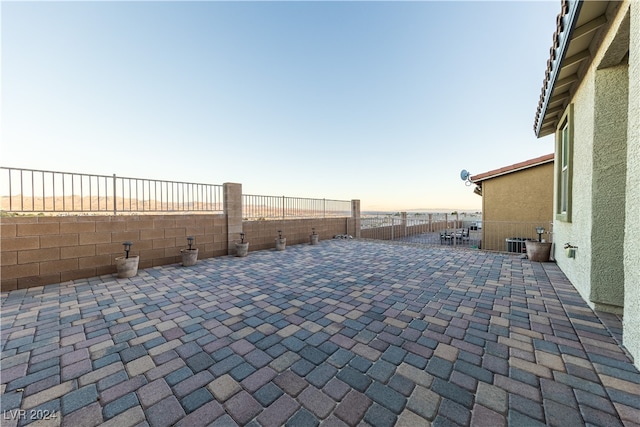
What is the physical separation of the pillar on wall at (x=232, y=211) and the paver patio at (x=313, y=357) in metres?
2.99

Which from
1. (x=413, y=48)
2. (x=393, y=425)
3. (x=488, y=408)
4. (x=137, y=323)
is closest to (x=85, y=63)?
(x=137, y=323)

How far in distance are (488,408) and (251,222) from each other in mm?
6984

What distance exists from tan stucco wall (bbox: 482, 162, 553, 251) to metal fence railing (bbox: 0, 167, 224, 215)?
10238mm

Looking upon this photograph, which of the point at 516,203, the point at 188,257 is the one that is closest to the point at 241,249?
the point at 188,257

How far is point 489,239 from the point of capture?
9.34 meters

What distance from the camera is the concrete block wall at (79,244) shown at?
12.5 feet

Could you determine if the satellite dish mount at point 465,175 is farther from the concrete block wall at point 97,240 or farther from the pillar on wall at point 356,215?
the concrete block wall at point 97,240

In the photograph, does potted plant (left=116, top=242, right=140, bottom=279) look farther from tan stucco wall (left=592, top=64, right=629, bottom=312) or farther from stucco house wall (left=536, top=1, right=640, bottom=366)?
tan stucco wall (left=592, top=64, right=629, bottom=312)

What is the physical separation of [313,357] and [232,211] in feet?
18.7

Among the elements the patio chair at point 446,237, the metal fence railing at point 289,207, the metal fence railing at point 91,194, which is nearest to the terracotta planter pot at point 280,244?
the metal fence railing at point 289,207

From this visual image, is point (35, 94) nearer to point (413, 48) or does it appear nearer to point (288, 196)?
point (288, 196)

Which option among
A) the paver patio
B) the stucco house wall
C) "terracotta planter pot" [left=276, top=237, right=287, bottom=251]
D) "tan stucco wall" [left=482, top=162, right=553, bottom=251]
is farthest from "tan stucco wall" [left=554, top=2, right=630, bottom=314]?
"terracotta planter pot" [left=276, top=237, right=287, bottom=251]

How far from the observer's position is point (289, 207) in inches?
351

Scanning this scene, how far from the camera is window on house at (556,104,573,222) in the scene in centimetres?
420
